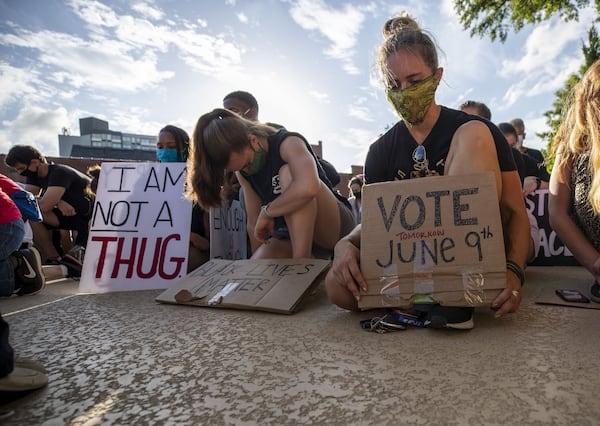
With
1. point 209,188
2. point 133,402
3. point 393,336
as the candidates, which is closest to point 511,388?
point 393,336

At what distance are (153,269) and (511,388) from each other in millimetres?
1963

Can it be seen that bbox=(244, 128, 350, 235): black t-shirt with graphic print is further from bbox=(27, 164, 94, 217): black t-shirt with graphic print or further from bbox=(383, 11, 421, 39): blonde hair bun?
bbox=(27, 164, 94, 217): black t-shirt with graphic print

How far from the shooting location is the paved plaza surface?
0.72m

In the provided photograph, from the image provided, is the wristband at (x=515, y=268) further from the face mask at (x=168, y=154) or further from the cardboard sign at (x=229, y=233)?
the face mask at (x=168, y=154)

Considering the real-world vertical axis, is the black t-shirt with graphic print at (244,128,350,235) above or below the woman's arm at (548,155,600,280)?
above

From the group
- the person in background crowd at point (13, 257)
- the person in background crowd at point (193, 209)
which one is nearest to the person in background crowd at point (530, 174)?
the person in background crowd at point (193, 209)

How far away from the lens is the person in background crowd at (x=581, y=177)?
1387mm

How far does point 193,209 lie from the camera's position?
253 centimetres

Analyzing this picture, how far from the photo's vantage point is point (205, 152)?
1.98 meters

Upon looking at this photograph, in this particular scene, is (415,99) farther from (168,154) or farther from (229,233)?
(168,154)

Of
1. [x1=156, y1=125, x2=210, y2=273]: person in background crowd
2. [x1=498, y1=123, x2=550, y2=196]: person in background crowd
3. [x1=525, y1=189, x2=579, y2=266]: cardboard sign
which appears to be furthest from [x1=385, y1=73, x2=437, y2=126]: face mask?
[x1=525, y1=189, x2=579, y2=266]: cardboard sign

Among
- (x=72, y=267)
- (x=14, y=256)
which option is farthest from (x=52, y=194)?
(x=14, y=256)

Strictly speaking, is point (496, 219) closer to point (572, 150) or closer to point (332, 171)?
point (572, 150)

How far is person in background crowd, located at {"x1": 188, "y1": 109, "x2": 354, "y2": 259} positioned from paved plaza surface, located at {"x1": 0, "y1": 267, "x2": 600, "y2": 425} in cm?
63
